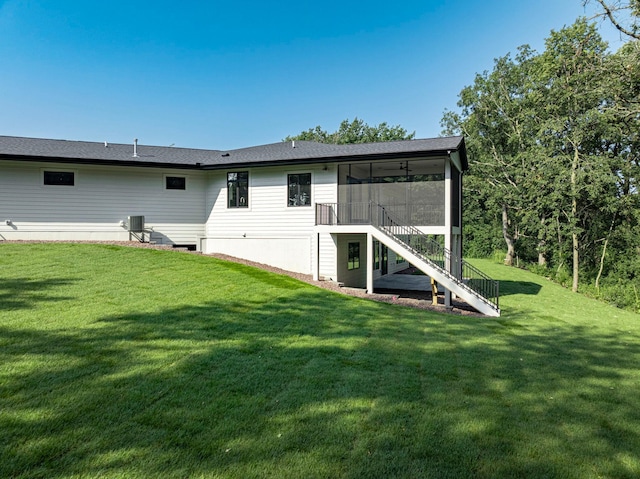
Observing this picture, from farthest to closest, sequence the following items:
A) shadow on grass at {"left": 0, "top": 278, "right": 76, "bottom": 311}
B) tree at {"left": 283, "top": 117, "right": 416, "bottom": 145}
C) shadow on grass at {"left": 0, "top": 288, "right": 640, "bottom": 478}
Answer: tree at {"left": 283, "top": 117, "right": 416, "bottom": 145}, shadow on grass at {"left": 0, "top": 278, "right": 76, "bottom": 311}, shadow on grass at {"left": 0, "top": 288, "right": 640, "bottom": 478}

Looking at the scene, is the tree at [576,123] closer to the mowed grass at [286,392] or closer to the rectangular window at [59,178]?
the mowed grass at [286,392]

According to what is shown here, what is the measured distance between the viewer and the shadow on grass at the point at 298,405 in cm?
276

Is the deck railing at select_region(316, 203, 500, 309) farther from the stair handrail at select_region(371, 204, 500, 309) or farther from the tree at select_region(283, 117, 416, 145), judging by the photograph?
the tree at select_region(283, 117, 416, 145)

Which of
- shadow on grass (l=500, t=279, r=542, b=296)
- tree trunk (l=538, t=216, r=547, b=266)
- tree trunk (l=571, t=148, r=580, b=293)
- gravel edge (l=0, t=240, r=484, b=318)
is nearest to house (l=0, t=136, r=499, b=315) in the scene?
gravel edge (l=0, t=240, r=484, b=318)

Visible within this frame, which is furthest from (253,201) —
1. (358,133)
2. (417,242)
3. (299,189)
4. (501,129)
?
(358,133)

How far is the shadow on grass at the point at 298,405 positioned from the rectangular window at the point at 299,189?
8528 mm

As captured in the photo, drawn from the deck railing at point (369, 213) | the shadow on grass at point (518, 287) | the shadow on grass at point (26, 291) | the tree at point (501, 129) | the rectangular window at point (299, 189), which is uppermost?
the tree at point (501, 129)

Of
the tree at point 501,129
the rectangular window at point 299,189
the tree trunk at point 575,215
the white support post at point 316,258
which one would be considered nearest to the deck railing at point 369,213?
the white support post at point 316,258

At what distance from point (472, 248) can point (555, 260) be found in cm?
1354

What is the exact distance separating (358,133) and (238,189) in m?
29.0

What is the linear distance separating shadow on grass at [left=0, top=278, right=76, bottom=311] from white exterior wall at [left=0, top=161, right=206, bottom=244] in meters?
7.10

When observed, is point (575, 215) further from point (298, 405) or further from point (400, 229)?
point (298, 405)

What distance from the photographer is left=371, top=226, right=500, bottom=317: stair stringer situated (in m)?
10.4

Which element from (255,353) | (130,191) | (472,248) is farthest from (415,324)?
(472,248)
